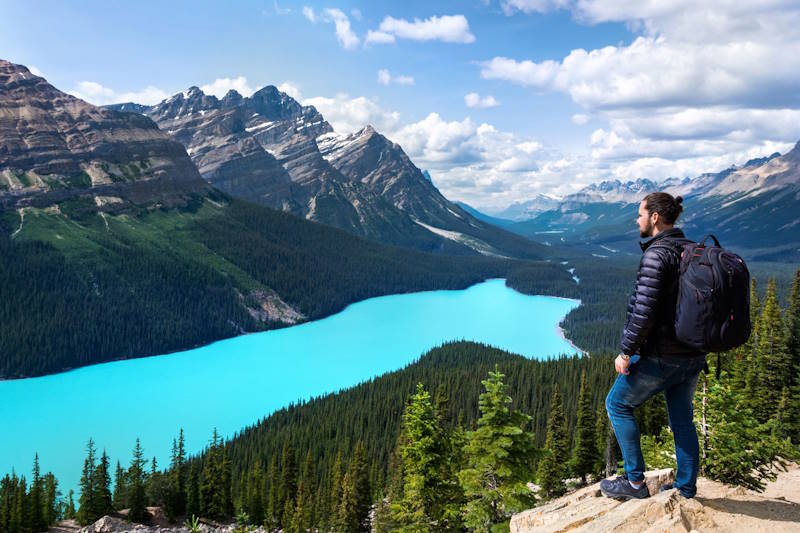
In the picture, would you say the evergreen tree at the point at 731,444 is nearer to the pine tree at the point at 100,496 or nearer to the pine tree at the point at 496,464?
the pine tree at the point at 496,464

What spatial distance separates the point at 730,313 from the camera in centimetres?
763

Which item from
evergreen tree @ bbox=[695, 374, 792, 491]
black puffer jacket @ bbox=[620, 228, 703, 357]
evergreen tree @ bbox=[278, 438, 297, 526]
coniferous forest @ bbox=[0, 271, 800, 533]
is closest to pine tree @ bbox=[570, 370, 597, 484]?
coniferous forest @ bbox=[0, 271, 800, 533]

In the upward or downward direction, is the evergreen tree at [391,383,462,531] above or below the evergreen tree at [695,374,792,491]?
below

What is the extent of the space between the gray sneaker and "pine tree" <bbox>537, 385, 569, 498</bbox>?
38.1m

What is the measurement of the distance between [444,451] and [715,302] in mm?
17820

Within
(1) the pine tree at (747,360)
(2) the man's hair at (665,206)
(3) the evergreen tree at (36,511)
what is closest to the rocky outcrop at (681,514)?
(2) the man's hair at (665,206)

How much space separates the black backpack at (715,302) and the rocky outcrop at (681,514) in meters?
3.40

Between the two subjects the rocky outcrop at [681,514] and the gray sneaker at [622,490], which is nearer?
the rocky outcrop at [681,514]

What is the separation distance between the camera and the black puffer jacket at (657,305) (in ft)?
26.7

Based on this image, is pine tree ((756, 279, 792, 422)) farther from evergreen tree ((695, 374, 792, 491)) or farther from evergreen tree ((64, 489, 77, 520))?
evergreen tree ((64, 489, 77, 520))

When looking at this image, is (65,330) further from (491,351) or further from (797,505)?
(797,505)

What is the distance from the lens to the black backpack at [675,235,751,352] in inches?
299

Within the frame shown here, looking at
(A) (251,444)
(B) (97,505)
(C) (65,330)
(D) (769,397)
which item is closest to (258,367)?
(C) (65,330)

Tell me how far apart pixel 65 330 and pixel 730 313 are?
517 feet
